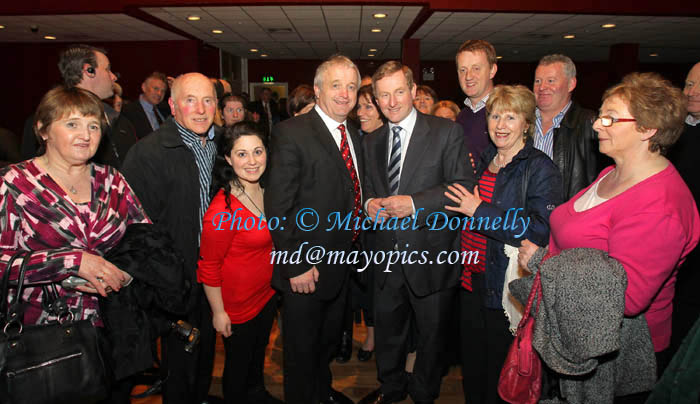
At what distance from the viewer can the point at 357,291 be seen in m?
3.08

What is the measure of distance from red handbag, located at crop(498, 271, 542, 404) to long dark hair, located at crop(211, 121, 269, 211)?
1.54 m

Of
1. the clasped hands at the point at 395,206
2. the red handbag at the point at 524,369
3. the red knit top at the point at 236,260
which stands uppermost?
the clasped hands at the point at 395,206

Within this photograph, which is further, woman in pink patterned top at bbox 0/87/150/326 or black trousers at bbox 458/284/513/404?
black trousers at bbox 458/284/513/404

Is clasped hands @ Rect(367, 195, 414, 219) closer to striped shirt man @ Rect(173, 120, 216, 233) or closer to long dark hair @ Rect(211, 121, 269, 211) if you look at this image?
long dark hair @ Rect(211, 121, 269, 211)

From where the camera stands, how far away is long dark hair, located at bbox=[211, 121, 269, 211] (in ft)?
7.20

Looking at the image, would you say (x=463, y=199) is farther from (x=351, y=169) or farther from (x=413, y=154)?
(x=351, y=169)

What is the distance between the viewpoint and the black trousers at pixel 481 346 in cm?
213

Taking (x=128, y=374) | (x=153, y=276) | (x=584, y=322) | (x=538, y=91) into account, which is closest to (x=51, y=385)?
(x=128, y=374)

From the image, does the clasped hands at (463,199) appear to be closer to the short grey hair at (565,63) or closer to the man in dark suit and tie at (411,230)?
the man in dark suit and tie at (411,230)

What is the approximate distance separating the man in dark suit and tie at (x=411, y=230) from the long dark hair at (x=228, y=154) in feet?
2.41

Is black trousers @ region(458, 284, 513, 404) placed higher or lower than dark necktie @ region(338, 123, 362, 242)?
lower

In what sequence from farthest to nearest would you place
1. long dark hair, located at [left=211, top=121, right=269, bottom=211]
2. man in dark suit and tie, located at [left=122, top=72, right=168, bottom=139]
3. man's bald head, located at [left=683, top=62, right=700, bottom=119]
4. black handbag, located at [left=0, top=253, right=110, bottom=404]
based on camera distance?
man in dark suit and tie, located at [left=122, top=72, right=168, bottom=139]
man's bald head, located at [left=683, top=62, right=700, bottom=119]
long dark hair, located at [left=211, top=121, right=269, bottom=211]
black handbag, located at [left=0, top=253, right=110, bottom=404]

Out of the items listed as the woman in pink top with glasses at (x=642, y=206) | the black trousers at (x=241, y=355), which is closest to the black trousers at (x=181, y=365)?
the black trousers at (x=241, y=355)

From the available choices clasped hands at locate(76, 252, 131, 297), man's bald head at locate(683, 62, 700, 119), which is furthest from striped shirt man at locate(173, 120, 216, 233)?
man's bald head at locate(683, 62, 700, 119)
